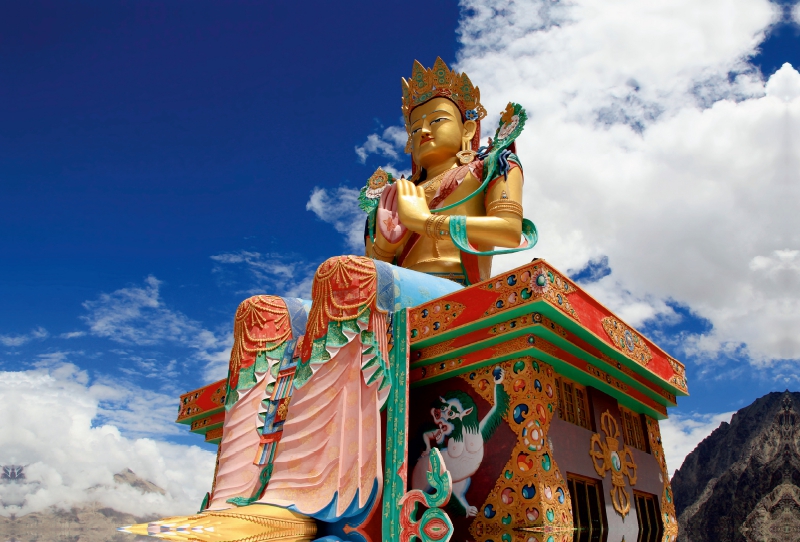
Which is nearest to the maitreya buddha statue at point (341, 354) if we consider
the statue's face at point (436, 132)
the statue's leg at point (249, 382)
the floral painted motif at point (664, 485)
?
the statue's leg at point (249, 382)

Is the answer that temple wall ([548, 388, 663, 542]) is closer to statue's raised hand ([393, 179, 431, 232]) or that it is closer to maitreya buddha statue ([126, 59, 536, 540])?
maitreya buddha statue ([126, 59, 536, 540])

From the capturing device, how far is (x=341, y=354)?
4.77 m

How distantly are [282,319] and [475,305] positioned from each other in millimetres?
2015

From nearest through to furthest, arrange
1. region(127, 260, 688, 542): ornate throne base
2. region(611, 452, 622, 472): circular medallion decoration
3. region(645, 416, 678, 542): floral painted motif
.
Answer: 1. region(127, 260, 688, 542): ornate throne base
2. region(611, 452, 622, 472): circular medallion decoration
3. region(645, 416, 678, 542): floral painted motif

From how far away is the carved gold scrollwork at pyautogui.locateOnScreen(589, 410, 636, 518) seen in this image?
195 inches

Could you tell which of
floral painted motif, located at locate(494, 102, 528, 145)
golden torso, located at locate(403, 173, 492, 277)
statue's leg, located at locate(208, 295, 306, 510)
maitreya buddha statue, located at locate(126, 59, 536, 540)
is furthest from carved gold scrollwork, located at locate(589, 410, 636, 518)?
floral painted motif, located at locate(494, 102, 528, 145)

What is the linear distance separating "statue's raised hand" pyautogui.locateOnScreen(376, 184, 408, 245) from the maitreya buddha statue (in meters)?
0.01

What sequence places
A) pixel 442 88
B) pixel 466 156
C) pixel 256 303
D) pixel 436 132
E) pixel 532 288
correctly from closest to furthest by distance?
pixel 532 288 < pixel 256 303 < pixel 466 156 < pixel 436 132 < pixel 442 88

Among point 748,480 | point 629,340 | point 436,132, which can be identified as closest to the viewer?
point 629,340

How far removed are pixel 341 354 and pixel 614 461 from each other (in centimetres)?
250

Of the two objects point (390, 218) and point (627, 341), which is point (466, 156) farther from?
point (627, 341)

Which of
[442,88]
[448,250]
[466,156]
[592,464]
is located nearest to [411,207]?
[448,250]

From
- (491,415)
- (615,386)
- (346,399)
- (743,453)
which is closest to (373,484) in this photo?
(346,399)

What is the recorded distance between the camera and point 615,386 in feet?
18.0
